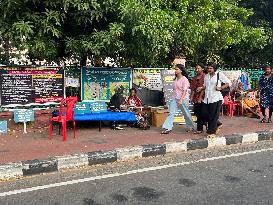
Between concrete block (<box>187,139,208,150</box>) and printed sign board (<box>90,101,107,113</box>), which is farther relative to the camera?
printed sign board (<box>90,101,107,113</box>)

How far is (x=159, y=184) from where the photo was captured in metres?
4.81

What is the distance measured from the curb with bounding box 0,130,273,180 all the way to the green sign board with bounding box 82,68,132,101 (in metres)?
2.83

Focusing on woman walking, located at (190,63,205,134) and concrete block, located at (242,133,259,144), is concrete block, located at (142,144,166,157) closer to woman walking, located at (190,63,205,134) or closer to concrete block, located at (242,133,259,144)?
woman walking, located at (190,63,205,134)

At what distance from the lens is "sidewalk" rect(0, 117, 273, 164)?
6.06 metres

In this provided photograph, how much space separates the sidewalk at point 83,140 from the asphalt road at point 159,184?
0.74m

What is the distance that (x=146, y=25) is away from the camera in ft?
26.7

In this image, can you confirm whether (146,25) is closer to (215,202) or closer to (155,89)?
(155,89)

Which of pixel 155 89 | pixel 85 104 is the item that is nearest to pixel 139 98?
pixel 155 89

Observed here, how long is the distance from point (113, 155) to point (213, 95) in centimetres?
248

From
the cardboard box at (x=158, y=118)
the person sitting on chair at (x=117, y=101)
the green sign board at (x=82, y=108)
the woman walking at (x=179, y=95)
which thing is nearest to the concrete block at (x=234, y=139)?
the woman walking at (x=179, y=95)

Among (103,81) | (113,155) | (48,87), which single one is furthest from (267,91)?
(48,87)

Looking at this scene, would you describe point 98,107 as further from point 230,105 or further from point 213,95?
point 230,105

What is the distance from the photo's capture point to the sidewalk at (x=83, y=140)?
606 cm

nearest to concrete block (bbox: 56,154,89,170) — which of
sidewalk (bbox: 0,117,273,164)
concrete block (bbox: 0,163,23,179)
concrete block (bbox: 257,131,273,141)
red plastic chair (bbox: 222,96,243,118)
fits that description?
sidewalk (bbox: 0,117,273,164)
